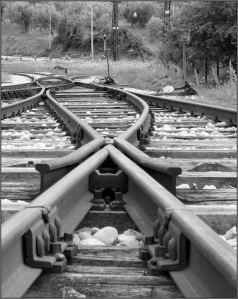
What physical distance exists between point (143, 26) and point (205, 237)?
385 feet

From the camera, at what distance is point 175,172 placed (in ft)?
10.3

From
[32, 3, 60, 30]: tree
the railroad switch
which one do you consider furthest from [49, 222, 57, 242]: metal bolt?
[32, 3, 60, 30]: tree

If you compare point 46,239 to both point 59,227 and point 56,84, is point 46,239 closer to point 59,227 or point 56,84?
point 59,227

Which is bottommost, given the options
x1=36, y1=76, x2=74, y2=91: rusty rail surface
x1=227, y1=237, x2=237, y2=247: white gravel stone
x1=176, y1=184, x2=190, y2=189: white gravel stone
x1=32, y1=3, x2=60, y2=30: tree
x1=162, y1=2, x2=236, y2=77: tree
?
x1=36, y1=76, x2=74, y2=91: rusty rail surface

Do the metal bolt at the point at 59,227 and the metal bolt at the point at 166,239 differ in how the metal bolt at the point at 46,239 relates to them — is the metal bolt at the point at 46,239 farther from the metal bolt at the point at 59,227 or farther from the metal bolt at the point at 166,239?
the metal bolt at the point at 166,239

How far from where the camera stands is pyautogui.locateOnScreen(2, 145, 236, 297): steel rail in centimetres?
184

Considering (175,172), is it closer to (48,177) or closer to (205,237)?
(48,177)

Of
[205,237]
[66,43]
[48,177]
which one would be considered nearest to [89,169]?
[48,177]

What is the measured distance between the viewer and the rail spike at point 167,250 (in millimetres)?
2197

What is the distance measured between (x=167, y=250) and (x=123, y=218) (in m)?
0.87

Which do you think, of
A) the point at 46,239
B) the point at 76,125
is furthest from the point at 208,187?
the point at 76,125

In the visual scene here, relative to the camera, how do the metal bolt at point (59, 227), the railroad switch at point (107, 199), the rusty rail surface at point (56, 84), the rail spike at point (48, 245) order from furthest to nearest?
the rusty rail surface at point (56, 84) < the railroad switch at point (107, 199) < the metal bolt at point (59, 227) < the rail spike at point (48, 245)

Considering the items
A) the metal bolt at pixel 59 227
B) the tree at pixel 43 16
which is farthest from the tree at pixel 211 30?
the tree at pixel 43 16

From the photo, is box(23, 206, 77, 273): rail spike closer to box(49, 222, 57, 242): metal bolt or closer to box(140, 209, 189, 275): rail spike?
box(49, 222, 57, 242): metal bolt
